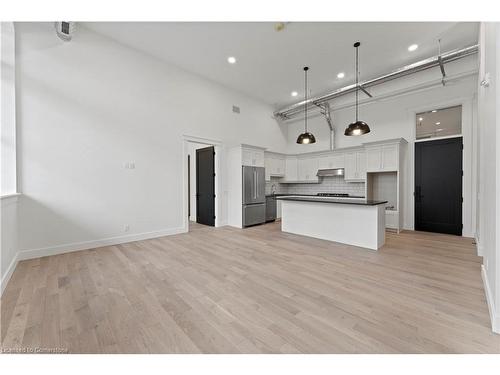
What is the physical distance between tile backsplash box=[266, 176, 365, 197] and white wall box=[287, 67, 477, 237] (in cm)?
118

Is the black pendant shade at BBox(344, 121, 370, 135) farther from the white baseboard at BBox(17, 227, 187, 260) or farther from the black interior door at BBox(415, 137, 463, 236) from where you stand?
the white baseboard at BBox(17, 227, 187, 260)

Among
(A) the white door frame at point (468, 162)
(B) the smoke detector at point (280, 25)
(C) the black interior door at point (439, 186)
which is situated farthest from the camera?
(C) the black interior door at point (439, 186)

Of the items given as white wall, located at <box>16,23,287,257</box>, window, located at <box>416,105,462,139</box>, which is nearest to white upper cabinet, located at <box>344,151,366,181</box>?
window, located at <box>416,105,462,139</box>

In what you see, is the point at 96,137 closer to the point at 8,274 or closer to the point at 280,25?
the point at 8,274

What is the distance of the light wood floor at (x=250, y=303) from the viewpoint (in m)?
1.56

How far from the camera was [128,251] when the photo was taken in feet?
12.5

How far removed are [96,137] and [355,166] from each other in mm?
6804

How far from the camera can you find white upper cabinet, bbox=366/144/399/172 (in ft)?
17.7

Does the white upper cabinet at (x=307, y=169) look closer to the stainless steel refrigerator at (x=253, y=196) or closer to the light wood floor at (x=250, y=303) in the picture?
the stainless steel refrigerator at (x=253, y=196)

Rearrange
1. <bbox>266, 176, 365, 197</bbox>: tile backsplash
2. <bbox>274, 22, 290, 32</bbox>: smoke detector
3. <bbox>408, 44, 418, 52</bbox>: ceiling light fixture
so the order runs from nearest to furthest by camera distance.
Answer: <bbox>274, 22, 290, 32</bbox>: smoke detector
<bbox>408, 44, 418, 52</bbox>: ceiling light fixture
<bbox>266, 176, 365, 197</bbox>: tile backsplash

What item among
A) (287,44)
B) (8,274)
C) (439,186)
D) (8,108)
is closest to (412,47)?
(287,44)

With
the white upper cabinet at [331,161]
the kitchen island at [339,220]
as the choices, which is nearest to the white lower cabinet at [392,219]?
the kitchen island at [339,220]

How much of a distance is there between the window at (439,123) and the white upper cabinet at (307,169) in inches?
118

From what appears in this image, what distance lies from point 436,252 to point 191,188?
6.84 m
